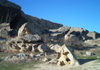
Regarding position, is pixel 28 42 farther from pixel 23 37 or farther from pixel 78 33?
pixel 78 33

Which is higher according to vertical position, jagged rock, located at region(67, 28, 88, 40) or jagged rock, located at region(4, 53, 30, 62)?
jagged rock, located at region(67, 28, 88, 40)

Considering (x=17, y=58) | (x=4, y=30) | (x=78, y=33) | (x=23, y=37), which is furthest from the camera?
(x=78, y=33)

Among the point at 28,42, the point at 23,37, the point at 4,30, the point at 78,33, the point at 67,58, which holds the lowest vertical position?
the point at 67,58

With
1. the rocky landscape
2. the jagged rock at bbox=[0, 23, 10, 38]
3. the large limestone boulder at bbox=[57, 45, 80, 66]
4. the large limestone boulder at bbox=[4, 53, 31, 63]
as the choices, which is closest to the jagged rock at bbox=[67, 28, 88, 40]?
the rocky landscape

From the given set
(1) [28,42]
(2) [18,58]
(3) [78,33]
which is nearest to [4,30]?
(1) [28,42]

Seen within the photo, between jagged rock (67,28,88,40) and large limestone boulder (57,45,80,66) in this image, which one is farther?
jagged rock (67,28,88,40)

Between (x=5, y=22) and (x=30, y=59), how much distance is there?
59.5ft

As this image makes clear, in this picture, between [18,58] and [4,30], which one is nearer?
[18,58]

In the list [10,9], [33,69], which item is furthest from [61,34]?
[33,69]

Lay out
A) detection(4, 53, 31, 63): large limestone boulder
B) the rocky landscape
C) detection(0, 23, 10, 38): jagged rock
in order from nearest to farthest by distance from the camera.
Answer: detection(4, 53, 31, 63): large limestone boulder < the rocky landscape < detection(0, 23, 10, 38): jagged rock

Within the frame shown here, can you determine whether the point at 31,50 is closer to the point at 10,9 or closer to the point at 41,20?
the point at 10,9

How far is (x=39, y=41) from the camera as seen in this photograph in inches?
1033

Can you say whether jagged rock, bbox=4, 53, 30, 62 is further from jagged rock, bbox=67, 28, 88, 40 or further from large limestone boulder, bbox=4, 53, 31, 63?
jagged rock, bbox=67, 28, 88, 40

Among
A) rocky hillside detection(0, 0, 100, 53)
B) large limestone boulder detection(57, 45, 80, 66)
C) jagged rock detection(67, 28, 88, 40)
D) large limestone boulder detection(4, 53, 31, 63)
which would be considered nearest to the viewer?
large limestone boulder detection(57, 45, 80, 66)
